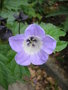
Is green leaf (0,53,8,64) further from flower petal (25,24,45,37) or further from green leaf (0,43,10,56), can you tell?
flower petal (25,24,45,37)

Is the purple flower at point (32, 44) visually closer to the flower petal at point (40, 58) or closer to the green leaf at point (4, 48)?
the flower petal at point (40, 58)

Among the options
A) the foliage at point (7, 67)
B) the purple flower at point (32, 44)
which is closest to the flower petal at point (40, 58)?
the purple flower at point (32, 44)

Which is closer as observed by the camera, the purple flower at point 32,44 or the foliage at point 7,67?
the purple flower at point 32,44

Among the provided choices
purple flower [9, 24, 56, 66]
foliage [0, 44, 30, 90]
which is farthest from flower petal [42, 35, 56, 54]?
foliage [0, 44, 30, 90]

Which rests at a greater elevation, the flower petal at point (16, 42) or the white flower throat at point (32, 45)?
the flower petal at point (16, 42)

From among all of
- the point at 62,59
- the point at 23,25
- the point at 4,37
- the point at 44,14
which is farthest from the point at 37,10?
the point at 4,37

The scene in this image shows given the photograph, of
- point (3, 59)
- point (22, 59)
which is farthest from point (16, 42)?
point (3, 59)
